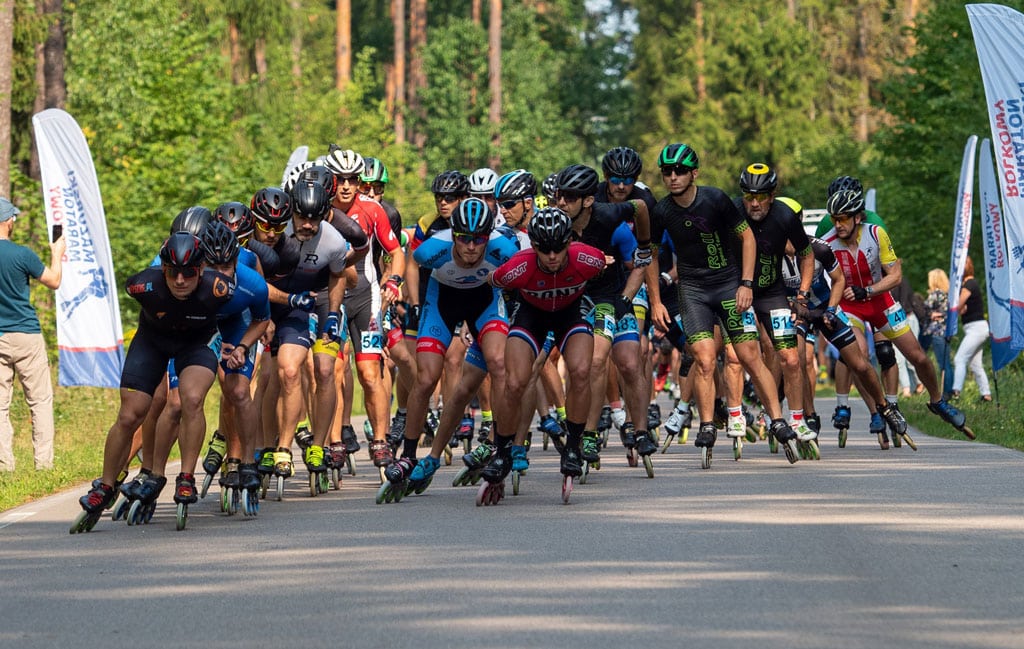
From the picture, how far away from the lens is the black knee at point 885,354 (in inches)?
642

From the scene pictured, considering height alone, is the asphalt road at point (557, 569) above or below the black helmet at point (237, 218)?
below

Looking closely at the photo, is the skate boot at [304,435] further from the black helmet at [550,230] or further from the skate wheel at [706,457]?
the black helmet at [550,230]

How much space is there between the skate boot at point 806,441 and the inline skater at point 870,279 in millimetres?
1573

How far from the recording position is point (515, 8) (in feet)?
231

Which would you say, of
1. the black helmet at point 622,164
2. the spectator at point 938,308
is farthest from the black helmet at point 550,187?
the spectator at point 938,308

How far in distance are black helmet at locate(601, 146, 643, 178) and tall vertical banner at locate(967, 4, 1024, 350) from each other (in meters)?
3.60

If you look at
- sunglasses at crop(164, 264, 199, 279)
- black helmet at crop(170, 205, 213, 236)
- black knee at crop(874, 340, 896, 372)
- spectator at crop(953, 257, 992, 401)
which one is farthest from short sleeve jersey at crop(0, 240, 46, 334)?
spectator at crop(953, 257, 992, 401)

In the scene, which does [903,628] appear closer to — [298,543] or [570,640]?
[570,640]

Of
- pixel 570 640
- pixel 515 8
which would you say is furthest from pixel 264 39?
pixel 570 640

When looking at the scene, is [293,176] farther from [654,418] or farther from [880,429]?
[880,429]

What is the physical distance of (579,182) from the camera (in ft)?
42.5

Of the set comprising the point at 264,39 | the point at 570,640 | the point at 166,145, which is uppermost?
the point at 264,39

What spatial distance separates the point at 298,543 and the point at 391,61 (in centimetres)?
6378

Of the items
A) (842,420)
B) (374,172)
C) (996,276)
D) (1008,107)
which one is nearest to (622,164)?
(374,172)
